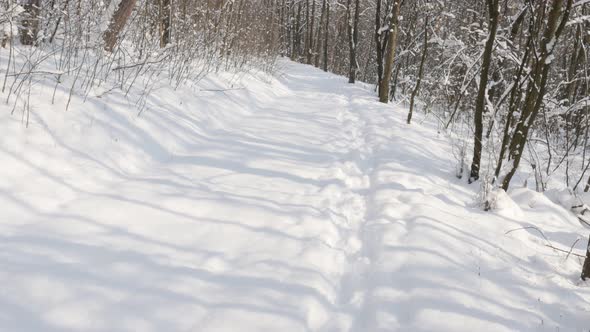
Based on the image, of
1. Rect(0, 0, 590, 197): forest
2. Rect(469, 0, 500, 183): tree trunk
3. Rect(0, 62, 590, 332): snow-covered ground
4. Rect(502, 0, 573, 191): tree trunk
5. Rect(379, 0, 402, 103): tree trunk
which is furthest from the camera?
Rect(379, 0, 402, 103): tree trunk

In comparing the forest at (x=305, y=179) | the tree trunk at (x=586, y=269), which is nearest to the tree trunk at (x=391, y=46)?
the forest at (x=305, y=179)

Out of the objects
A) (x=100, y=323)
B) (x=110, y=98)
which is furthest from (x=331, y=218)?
(x=110, y=98)

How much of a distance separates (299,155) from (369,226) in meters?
1.72

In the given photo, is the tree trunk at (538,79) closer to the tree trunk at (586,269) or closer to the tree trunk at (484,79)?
the tree trunk at (484,79)

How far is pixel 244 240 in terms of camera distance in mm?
2486

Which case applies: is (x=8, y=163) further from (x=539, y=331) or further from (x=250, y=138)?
(x=539, y=331)

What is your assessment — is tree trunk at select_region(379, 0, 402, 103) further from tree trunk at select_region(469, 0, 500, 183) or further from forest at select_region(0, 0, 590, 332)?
tree trunk at select_region(469, 0, 500, 183)

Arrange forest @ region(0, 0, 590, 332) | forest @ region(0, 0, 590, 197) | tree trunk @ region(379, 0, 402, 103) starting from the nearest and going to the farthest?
A: forest @ region(0, 0, 590, 332), forest @ region(0, 0, 590, 197), tree trunk @ region(379, 0, 402, 103)

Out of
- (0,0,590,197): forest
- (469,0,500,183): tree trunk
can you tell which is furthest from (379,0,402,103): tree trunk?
(469,0,500,183): tree trunk

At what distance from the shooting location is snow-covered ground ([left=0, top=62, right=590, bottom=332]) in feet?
6.01

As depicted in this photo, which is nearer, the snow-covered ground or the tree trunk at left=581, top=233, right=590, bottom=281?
the snow-covered ground

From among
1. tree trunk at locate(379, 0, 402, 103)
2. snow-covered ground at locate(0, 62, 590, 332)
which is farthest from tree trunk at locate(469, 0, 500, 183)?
tree trunk at locate(379, 0, 402, 103)

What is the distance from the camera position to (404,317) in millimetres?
1951

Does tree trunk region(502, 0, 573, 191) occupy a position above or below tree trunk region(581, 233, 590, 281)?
above
